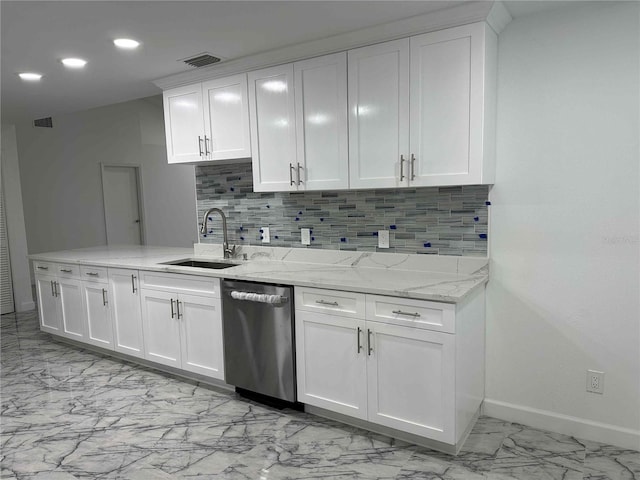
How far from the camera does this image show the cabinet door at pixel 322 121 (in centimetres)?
272

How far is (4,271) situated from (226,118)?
393cm

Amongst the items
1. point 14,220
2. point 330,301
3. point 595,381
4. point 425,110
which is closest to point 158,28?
point 425,110

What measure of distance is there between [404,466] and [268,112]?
89.5 inches

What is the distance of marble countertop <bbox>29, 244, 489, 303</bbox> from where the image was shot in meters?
2.34

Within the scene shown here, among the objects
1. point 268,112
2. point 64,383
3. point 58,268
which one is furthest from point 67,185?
point 268,112

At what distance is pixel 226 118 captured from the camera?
10.6 ft

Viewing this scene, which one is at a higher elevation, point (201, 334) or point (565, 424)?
point (201, 334)

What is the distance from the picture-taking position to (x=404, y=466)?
7.22 feet

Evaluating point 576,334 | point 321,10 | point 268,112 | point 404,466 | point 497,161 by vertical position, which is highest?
point 321,10

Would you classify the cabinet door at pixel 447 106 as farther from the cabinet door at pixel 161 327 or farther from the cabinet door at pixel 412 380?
the cabinet door at pixel 161 327

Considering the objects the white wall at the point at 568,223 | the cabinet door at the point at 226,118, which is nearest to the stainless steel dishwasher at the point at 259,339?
the cabinet door at the point at 226,118

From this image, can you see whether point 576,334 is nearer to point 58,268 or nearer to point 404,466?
point 404,466

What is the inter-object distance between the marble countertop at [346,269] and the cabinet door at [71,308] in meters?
0.24

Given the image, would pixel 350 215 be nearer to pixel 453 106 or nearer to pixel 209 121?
pixel 453 106
